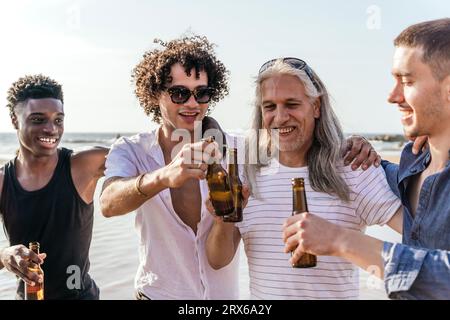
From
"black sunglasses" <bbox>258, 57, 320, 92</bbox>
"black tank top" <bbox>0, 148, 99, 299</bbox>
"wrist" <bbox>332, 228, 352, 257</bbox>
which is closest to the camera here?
"wrist" <bbox>332, 228, 352, 257</bbox>

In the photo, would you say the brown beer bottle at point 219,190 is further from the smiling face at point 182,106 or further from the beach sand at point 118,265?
the beach sand at point 118,265

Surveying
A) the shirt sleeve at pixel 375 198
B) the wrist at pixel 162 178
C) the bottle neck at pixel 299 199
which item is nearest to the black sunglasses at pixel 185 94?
the wrist at pixel 162 178

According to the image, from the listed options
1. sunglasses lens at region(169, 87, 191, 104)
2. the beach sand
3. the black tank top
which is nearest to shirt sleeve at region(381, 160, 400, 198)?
sunglasses lens at region(169, 87, 191, 104)

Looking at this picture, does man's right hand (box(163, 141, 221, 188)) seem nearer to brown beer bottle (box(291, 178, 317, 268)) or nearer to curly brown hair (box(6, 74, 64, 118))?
brown beer bottle (box(291, 178, 317, 268))

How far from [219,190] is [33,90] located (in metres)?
1.99

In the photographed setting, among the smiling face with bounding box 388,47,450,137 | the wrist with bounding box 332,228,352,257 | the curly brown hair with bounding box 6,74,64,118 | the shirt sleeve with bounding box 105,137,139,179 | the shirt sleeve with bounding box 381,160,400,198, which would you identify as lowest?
the wrist with bounding box 332,228,352,257

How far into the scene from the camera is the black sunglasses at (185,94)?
354 centimetres

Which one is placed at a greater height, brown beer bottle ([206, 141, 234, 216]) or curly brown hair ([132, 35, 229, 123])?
curly brown hair ([132, 35, 229, 123])

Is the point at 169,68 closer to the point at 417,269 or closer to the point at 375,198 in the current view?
the point at 375,198

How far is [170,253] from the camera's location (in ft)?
10.9

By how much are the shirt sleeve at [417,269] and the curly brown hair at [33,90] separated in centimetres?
310

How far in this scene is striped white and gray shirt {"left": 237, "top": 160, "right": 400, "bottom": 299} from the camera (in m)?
2.86

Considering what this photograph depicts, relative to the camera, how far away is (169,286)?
3293 mm
